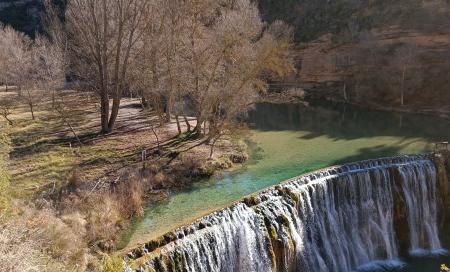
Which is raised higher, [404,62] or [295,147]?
[404,62]

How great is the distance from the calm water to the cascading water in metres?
1.06

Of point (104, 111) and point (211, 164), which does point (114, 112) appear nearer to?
point (104, 111)

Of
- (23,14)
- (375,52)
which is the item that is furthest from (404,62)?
(23,14)

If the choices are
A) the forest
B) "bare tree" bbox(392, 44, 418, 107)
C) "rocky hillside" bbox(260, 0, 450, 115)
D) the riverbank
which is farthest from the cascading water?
"bare tree" bbox(392, 44, 418, 107)

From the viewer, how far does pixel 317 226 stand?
16.7 m

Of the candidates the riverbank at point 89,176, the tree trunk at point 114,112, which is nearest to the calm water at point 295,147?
the riverbank at point 89,176

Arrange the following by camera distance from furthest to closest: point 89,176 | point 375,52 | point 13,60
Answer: point 375,52 < point 13,60 < point 89,176

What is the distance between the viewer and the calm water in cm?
1574

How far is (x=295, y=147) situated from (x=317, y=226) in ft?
26.3

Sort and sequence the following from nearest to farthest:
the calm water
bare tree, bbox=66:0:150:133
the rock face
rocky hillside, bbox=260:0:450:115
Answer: the calm water < bare tree, bbox=66:0:150:133 < rocky hillside, bbox=260:0:450:115 < the rock face

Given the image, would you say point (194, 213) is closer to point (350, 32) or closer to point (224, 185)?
point (224, 185)

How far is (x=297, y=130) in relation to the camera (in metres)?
29.3

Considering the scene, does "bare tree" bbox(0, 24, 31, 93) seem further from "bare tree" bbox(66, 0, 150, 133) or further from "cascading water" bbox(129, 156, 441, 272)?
"cascading water" bbox(129, 156, 441, 272)

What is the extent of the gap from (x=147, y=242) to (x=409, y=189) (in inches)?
469
